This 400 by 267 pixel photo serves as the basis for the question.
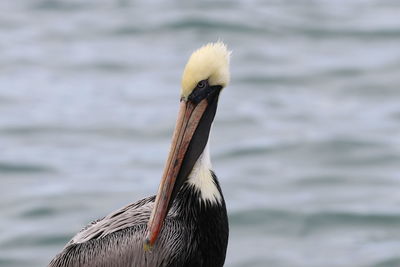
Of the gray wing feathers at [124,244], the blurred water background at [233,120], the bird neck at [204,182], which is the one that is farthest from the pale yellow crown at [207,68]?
the blurred water background at [233,120]

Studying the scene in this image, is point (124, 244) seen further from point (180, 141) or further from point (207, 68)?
point (207, 68)

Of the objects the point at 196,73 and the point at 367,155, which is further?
the point at 367,155

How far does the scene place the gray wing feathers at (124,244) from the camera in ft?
24.9

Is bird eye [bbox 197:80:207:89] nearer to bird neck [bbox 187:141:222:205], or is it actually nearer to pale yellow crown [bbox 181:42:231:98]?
pale yellow crown [bbox 181:42:231:98]

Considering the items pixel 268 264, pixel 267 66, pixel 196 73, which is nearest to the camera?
pixel 196 73

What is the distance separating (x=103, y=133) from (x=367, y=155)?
3.08 meters

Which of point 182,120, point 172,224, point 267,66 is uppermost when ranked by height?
point 267,66

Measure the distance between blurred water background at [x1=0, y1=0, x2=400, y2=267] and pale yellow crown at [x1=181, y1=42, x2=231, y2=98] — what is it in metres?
4.51

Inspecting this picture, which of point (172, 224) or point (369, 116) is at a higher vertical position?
point (369, 116)

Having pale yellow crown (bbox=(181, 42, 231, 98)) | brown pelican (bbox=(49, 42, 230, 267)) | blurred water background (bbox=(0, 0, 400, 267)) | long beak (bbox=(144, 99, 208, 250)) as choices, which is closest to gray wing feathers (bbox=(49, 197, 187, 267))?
brown pelican (bbox=(49, 42, 230, 267))

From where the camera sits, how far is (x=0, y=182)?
13469mm

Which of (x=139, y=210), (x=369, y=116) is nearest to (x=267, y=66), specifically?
(x=369, y=116)

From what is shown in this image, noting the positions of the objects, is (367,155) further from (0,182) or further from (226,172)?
(0,182)

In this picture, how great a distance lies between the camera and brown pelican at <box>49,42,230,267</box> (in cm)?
741
